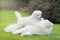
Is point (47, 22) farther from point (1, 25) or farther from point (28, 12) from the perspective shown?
point (1, 25)

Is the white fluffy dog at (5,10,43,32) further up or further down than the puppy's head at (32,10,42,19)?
further down

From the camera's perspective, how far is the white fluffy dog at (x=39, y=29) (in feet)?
8.76

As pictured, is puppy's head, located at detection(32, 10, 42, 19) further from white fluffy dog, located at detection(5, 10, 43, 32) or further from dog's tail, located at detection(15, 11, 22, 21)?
dog's tail, located at detection(15, 11, 22, 21)

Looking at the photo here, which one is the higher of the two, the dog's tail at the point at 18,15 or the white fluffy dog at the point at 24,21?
the dog's tail at the point at 18,15

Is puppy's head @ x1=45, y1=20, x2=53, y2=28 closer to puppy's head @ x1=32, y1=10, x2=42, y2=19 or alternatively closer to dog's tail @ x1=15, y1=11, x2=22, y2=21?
puppy's head @ x1=32, y1=10, x2=42, y2=19

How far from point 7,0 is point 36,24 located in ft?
1.11

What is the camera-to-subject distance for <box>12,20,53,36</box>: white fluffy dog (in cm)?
267

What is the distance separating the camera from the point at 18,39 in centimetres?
259

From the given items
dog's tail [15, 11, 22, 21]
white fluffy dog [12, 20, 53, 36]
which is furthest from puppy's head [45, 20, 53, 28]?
dog's tail [15, 11, 22, 21]

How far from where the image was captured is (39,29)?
106 inches

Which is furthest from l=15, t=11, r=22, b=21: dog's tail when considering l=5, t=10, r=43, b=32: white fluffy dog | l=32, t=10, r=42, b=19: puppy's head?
l=32, t=10, r=42, b=19: puppy's head

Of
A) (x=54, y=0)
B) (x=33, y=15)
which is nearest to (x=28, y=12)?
(x=33, y=15)

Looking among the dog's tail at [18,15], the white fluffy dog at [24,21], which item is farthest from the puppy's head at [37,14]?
the dog's tail at [18,15]

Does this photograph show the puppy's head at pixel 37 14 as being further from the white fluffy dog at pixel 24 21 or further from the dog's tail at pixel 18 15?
the dog's tail at pixel 18 15
